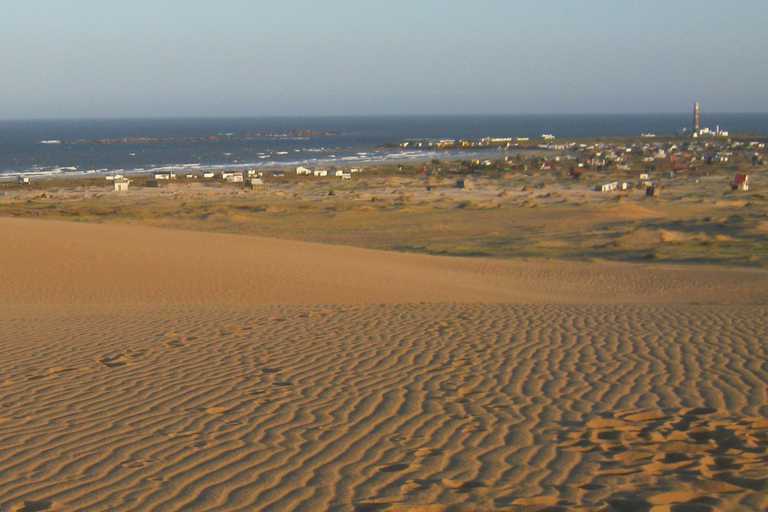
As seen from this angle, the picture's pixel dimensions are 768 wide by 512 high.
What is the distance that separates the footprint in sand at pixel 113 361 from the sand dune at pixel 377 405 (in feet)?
0.21

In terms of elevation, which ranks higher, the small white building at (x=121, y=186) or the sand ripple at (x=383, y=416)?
the sand ripple at (x=383, y=416)

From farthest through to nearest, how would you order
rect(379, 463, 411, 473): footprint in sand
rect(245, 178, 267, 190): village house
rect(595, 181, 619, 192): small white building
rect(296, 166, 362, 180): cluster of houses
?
rect(296, 166, 362, 180): cluster of houses < rect(245, 178, 267, 190): village house < rect(595, 181, 619, 192): small white building < rect(379, 463, 411, 473): footprint in sand

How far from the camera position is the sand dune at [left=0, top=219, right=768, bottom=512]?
5027 mm

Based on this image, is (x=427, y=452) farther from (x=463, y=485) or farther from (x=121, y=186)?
(x=121, y=186)

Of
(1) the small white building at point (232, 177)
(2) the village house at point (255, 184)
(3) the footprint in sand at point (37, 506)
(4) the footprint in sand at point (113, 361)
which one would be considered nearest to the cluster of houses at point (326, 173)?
(1) the small white building at point (232, 177)

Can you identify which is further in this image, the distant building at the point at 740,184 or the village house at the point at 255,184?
the village house at the point at 255,184

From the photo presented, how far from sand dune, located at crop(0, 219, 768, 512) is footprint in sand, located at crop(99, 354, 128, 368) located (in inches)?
2.5

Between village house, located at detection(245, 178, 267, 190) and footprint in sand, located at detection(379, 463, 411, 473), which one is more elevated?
footprint in sand, located at detection(379, 463, 411, 473)

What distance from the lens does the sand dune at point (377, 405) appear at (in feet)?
16.5

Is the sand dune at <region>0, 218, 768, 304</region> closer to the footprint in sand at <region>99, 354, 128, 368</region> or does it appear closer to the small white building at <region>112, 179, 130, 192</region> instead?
the footprint in sand at <region>99, 354, 128, 368</region>

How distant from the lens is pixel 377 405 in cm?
714

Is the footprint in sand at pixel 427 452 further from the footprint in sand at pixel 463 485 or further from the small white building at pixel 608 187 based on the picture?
the small white building at pixel 608 187

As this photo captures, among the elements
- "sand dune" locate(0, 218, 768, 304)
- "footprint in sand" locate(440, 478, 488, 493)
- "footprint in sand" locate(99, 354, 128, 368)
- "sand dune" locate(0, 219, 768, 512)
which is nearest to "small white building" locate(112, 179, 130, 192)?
"sand dune" locate(0, 218, 768, 304)

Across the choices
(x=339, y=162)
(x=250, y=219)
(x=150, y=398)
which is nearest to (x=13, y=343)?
(x=150, y=398)
